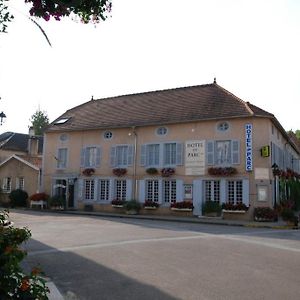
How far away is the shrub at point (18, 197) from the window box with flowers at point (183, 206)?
1282cm

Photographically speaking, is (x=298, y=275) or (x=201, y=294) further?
(x=298, y=275)

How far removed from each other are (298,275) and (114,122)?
22303mm

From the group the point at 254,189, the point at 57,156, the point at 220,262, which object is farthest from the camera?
the point at 57,156

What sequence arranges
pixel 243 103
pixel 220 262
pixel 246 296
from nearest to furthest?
1. pixel 246 296
2. pixel 220 262
3. pixel 243 103

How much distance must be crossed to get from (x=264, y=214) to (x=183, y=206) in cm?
491

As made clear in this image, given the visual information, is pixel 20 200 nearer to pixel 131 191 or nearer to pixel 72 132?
pixel 72 132

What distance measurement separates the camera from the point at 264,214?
22.8 metres

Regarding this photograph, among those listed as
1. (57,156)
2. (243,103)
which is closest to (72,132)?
(57,156)

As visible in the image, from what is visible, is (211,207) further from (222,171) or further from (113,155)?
(113,155)

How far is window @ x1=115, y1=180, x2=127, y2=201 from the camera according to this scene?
92.5ft

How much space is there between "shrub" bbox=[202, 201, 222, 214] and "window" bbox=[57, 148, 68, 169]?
11653mm

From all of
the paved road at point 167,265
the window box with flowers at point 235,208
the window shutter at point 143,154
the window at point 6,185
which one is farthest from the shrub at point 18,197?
the paved road at point 167,265

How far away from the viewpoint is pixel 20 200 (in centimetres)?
3209

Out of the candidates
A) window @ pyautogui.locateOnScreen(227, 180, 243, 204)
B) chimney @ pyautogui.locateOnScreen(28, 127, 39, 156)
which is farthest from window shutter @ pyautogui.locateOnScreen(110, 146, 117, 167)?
chimney @ pyautogui.locateOnScreen(28, 127, 39, 156)
